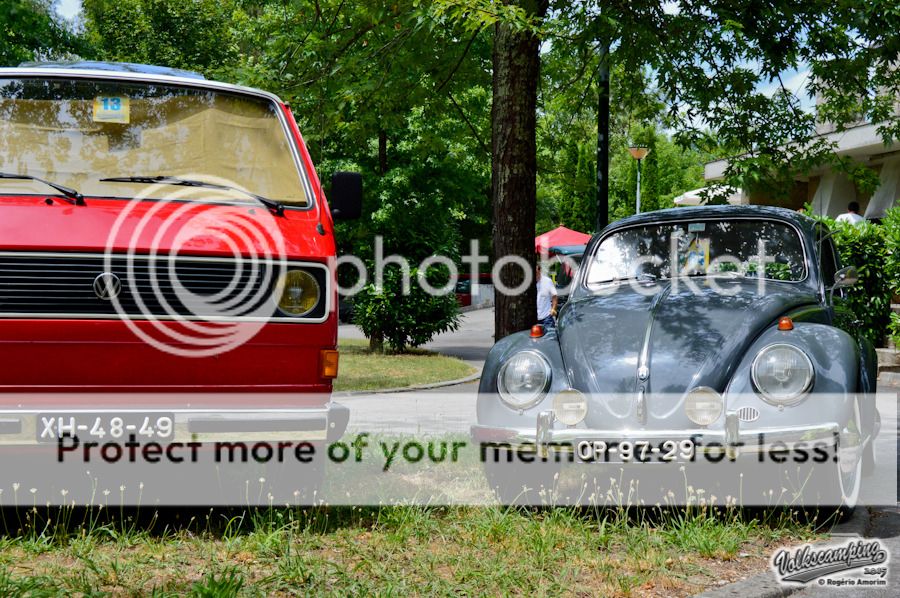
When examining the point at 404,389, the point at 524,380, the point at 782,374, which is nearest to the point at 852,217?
the point at 404,389

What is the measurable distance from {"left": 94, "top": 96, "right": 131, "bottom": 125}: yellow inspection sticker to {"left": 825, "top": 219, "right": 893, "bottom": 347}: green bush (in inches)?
502

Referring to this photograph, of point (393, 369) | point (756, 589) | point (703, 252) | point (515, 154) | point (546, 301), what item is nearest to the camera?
point (756, 589)

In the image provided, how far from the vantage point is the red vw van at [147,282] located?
4629 millimetres

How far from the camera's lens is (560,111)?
12.9m

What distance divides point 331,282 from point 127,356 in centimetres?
108

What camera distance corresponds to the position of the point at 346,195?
604 centimetres

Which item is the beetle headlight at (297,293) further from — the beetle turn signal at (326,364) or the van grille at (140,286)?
the beetle turn signal at (326,364)

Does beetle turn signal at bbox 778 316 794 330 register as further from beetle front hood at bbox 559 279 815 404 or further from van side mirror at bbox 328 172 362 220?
van side mirror at bbox 328 172 362 220

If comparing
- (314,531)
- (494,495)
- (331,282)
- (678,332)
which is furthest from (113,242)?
(678,332)

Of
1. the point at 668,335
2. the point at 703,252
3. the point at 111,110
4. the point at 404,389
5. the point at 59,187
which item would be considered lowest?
the point at 404,389

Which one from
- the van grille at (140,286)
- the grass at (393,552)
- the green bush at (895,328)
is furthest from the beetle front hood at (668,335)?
the green bush at (895,328)

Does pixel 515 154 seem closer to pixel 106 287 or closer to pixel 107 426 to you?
pixel 106 287

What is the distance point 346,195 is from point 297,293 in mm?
1188

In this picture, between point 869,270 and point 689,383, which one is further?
point 869,270
